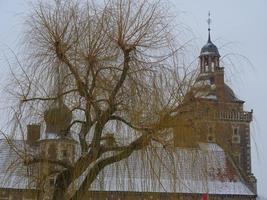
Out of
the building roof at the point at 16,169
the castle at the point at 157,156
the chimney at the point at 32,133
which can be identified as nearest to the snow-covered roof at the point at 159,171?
the castle at the point at 157,156

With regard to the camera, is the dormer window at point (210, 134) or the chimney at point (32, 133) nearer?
the chimney at point (32, 133)

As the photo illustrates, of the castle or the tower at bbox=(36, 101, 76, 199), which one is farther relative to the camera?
the tower at bbox=(36, 101, 76, 199)

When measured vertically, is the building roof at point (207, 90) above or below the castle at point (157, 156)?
above

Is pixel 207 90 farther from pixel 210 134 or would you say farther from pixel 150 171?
pixel 150 171

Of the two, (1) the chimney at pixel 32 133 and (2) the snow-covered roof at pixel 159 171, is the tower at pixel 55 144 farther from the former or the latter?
(2) the snow-covered roof at pixel 159 171

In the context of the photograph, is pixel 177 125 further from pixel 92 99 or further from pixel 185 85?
pixel 92 99

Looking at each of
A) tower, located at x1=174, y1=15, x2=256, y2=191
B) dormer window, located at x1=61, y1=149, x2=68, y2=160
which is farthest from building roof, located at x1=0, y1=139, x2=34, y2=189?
tower, located at x1=174, y1=15, x2=256, y2=191

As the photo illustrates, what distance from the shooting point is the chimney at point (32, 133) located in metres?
11.4

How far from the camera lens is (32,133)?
11.5m

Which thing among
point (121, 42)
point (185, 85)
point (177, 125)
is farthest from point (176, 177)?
point (121, 42)

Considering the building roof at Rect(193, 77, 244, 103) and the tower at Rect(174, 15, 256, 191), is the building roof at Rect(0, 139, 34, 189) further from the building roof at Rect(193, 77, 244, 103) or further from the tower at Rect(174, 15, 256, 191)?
the building roof at Rect(193, 77, 244, 103)

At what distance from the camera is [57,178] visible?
38.2 ft

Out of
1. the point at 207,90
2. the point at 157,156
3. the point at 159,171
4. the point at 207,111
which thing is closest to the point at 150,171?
the point at 159,171

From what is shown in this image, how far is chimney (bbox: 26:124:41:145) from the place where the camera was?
37.6ft
